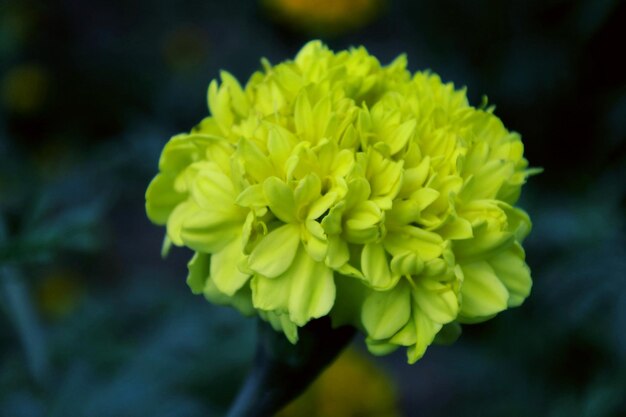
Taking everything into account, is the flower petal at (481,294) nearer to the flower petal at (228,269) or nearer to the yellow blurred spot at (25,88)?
the flower petal at (228,269)

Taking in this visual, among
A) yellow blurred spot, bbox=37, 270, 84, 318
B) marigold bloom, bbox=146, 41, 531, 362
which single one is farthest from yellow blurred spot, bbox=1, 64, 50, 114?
marigold bloom, bbox=146, 41, 531, 362

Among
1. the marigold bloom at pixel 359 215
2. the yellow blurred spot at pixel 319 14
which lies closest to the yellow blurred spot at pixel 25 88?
the yellow blurred spot at pixel 319 14

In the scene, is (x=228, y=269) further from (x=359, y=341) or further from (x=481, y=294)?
(x=359, y=341)

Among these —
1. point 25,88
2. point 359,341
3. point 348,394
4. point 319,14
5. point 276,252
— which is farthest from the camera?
point 25,88

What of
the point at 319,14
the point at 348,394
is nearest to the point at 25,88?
the point at 319,14

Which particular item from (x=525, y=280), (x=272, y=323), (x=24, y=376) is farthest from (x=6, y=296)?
(x=525, y=280)

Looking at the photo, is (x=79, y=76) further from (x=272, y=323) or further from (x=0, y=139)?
(x=272, y=323)
